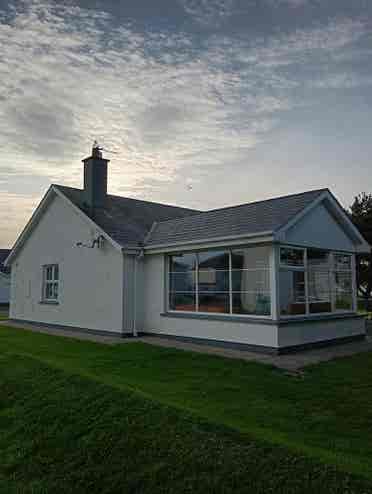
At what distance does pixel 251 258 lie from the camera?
11.6m

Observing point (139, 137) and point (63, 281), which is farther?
point (63, 281)

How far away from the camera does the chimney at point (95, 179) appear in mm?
17203

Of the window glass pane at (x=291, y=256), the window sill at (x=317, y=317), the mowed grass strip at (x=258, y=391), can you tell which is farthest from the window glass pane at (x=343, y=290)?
the mowed grass strip at (x=258, y=391)

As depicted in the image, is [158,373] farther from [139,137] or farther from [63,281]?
[63,281]

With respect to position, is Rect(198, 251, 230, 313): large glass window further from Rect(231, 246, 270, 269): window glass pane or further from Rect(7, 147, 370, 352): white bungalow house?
Rect(231, 246, 270, 269): window glass pane

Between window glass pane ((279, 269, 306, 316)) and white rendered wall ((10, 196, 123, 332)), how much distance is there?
5449mm

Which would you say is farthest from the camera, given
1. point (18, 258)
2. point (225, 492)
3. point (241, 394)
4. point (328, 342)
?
point (18, 258)

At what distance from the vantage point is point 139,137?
46.4 feet

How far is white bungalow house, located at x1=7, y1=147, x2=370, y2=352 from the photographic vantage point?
37.0 feet

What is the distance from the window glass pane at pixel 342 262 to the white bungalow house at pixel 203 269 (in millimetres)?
33

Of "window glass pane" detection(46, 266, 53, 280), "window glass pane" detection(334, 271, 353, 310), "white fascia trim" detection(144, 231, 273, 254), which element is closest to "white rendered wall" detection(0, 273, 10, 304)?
"window glass pane" detection(46, 266, 53, 280)

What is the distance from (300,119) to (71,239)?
949 centimetres

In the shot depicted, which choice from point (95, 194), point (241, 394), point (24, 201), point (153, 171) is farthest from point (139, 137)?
point (24, 201)

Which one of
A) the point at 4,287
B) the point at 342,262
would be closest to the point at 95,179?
the point at 342,262
